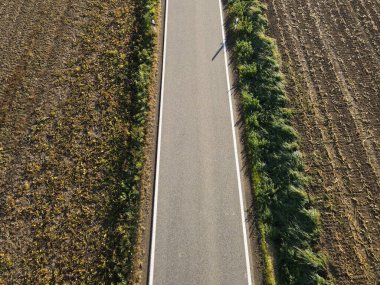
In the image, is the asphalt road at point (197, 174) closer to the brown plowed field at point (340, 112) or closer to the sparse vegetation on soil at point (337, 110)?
the sparse vegetation on soil at point (337, 110)

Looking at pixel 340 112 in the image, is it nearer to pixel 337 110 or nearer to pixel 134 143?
pixel 337 110

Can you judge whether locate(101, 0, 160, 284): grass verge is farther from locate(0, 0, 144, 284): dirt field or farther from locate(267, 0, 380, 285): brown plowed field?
locate(267, 0, 380, 285): brown plowed field

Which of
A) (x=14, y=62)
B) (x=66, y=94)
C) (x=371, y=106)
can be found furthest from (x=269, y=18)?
(x=14, y=62)

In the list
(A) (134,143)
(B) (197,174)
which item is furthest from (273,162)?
(A) (134,143)

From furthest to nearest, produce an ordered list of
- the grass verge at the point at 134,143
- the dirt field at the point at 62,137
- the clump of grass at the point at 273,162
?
the dirt field at the point at 62,137 < the grass verge at the point at 134,143 < the clump of grass at the point at 273,162

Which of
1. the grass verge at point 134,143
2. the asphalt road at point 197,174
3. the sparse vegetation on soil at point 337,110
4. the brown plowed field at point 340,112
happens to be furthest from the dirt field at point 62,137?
the brown plowed field at point 340,112

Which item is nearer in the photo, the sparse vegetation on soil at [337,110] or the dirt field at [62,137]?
the sparse vegetation on soil at [337,110]

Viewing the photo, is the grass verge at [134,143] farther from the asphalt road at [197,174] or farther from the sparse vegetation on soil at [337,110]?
the sparse vegetation on soil at [337,110]

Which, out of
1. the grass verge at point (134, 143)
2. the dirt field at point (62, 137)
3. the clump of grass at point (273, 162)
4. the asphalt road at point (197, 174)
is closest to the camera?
the clump of grass at point (273, 162)
